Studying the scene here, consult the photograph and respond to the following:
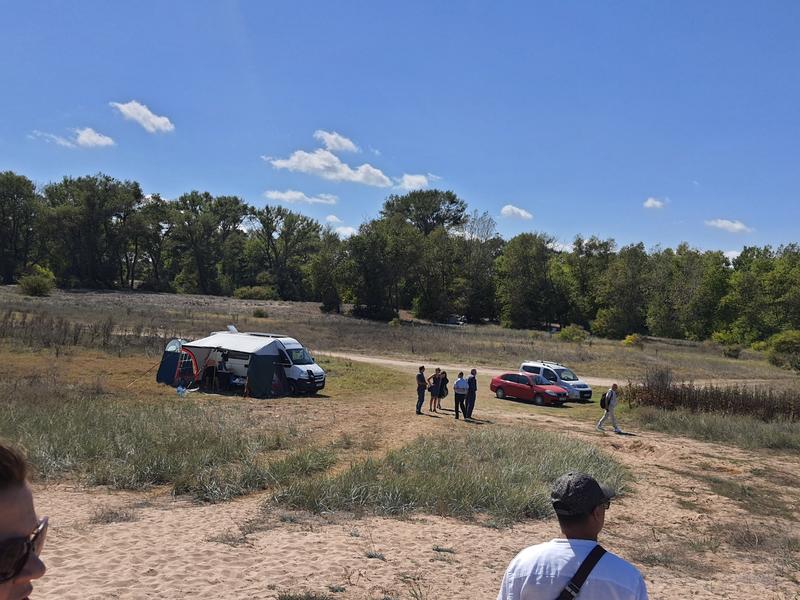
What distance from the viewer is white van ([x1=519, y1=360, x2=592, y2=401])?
25984mm

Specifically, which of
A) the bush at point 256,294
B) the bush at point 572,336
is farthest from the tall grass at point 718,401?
the bush at point 256,294

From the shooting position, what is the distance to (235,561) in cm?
716

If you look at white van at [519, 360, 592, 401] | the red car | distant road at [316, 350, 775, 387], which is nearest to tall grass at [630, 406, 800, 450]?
the red car

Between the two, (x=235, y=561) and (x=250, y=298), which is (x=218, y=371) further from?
(x=250, y=298)

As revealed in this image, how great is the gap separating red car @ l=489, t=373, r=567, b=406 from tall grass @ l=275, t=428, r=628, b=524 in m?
10.5

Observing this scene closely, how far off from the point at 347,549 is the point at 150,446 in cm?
595

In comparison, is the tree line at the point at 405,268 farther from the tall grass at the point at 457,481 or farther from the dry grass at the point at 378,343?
the tall grass at the point at 457,481

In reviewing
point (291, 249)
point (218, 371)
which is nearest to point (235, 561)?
point (218, 371)

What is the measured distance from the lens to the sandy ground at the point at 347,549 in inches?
260

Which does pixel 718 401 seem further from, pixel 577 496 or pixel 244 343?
pixel 577 496

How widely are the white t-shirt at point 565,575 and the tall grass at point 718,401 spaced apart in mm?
22259

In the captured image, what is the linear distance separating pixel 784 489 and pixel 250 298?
260ft

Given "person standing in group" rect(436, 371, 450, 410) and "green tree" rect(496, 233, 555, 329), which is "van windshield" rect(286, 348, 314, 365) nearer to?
"person standing in group" rect(436, 371, 450, 410)

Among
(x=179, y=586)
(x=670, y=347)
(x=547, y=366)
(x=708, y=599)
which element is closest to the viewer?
(x=179, y=586)
